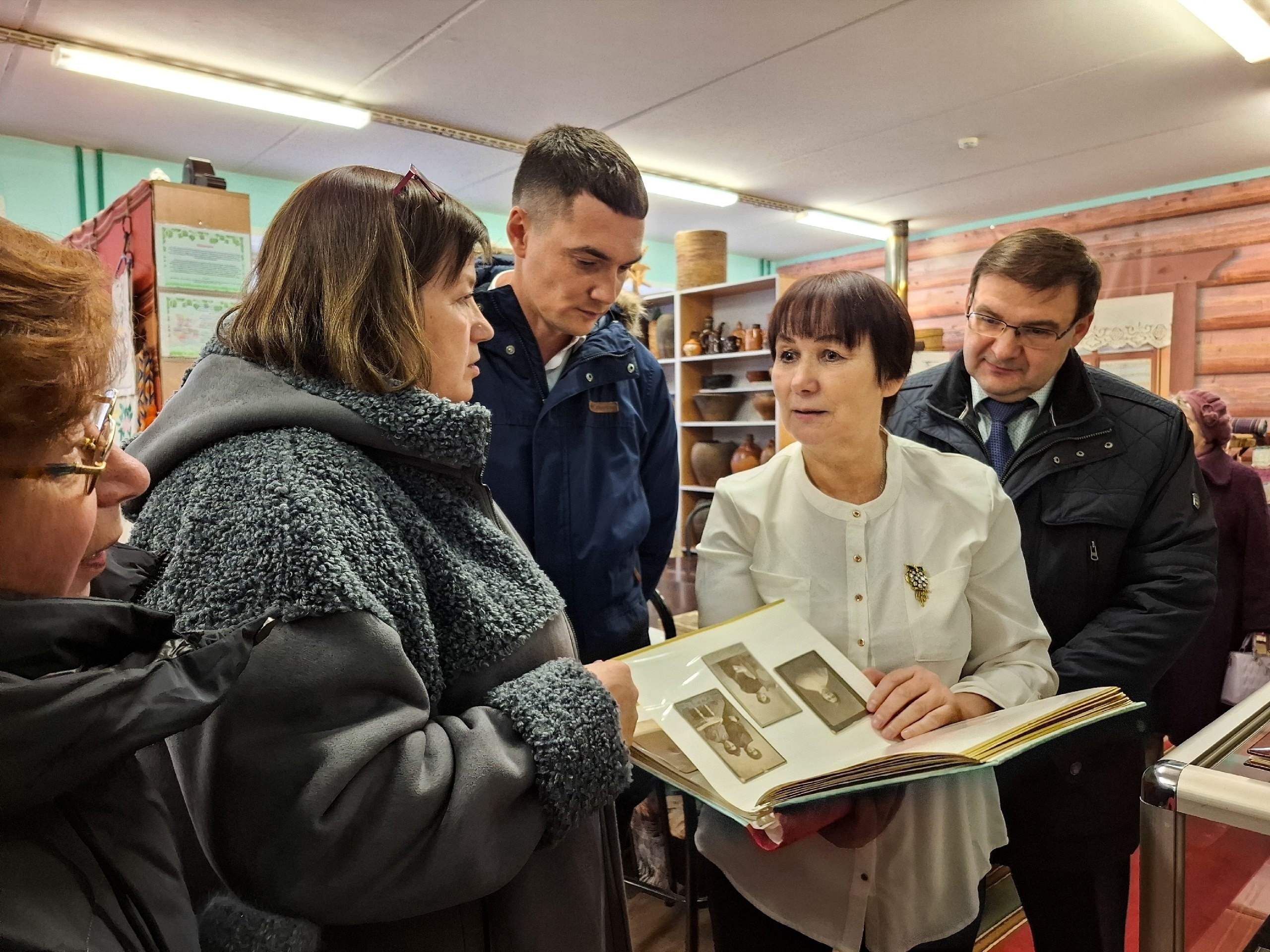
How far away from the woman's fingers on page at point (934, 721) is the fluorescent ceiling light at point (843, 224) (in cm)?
717

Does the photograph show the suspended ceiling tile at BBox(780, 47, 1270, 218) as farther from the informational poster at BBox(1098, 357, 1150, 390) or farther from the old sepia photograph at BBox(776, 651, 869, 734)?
the old sepia photograph at BBox(776, 651, 869, 734)

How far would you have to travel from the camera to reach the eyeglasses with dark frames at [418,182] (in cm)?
94

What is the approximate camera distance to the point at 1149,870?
0.92m

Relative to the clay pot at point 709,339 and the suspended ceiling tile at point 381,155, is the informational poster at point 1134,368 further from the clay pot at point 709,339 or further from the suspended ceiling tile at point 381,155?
the suspended ceiling tile at point 381,155

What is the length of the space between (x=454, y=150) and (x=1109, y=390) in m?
5.18

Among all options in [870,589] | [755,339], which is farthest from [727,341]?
[870,589]

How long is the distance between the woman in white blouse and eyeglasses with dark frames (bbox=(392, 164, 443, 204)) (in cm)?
72

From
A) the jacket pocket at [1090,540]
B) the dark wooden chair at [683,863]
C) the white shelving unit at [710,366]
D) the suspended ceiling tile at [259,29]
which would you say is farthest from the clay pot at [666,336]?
the jacket pocket at [1090,540]

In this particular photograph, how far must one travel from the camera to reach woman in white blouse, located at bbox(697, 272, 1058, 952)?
1204 millimetres

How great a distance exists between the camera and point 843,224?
8.12m

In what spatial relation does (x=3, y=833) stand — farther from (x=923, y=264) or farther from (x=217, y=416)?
(x=923, y=264)

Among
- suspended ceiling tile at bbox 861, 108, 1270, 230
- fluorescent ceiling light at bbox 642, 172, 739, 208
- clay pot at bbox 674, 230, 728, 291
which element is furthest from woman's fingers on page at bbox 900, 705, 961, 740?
suspended ceiling tile at bbox 861, 108, 1270, 230

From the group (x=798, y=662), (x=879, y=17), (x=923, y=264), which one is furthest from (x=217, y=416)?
(x=923, y=264)

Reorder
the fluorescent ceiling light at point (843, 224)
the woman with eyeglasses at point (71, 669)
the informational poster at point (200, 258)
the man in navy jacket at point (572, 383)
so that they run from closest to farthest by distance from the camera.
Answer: the woman with eyeglasses at point (71, 669), the man in navy jacket at point (572, 383), the informational poster at point (200, 258), the fluorescent ceiling light at point (843, 224)
